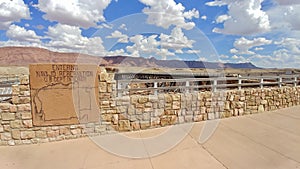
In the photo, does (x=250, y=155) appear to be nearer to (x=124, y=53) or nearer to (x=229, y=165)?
(x=229, y=165)

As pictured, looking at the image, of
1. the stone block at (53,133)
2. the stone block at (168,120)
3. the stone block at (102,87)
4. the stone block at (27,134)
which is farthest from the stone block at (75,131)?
the stone block at (168,120)

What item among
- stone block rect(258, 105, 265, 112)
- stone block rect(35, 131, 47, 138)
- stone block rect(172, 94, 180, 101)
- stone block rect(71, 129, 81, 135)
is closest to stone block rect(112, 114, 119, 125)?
stone block rect(71, 129, 81, 135)

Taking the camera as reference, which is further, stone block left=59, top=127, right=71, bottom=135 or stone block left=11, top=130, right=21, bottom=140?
stone block left=59, top=127, right=71, bottom=135

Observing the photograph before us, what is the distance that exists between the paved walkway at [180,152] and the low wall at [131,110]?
25cm

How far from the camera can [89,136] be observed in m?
5.44

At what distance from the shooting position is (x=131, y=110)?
580 cm

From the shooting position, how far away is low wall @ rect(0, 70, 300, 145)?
16.1 ft

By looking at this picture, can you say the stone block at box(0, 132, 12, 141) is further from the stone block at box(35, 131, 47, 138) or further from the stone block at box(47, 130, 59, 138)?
the stone block at box(47, 130, 59, 138)

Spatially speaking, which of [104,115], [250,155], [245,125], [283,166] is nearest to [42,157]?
[104,115]

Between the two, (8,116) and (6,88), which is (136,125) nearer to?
(8,116)

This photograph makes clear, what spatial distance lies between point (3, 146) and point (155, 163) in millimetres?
3578

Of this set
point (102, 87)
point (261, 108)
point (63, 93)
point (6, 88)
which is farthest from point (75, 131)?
point (261, 108)

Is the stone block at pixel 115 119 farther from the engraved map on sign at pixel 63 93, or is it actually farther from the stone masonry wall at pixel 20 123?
the stone masonry wall at pixel 20 123

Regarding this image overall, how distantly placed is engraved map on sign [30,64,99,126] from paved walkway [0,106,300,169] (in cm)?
60
